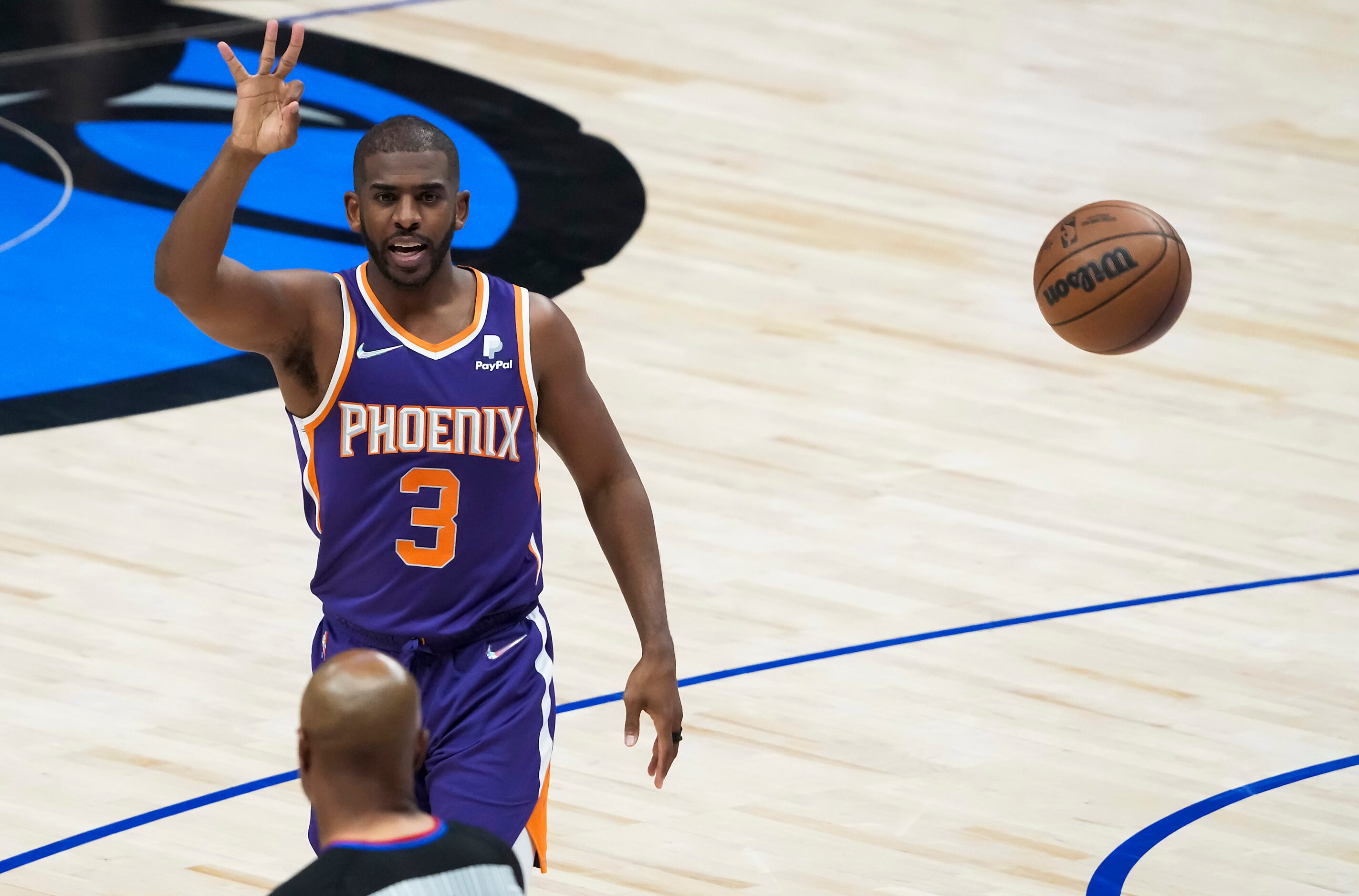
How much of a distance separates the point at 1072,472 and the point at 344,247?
355 centimetres

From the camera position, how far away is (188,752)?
226 inches

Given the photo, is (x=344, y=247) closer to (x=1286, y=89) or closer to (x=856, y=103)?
(x=856, y=103)

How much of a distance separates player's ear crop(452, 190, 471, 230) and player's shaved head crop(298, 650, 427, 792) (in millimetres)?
1339

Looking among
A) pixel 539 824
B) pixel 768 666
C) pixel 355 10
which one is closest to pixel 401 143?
pixel 539 824

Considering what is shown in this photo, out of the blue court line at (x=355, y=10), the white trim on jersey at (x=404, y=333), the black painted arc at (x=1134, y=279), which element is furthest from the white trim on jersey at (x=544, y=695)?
the blue court line at (x=355, y=10)

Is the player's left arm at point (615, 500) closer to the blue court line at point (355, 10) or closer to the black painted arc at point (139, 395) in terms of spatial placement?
the black painted arc at point (139, 395)

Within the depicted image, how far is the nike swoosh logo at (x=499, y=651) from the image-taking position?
13.3ft

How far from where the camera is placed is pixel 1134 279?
6.50 metres

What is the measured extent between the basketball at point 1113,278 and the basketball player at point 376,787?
412cm

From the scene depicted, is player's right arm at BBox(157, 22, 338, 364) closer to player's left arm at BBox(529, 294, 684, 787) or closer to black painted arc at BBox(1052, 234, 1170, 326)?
player's left arm at BBox(529, 294, 684, 787)

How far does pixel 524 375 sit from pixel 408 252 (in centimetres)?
32

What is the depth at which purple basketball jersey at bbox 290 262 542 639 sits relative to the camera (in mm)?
3936

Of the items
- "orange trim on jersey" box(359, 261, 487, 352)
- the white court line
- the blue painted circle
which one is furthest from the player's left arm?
the white court line

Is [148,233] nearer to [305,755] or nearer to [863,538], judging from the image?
[863,538]
